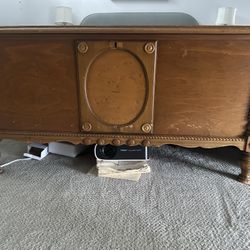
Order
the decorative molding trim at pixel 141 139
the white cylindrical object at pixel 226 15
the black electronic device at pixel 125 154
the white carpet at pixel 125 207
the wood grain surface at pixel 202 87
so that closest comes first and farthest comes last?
the white carpet at pixel 125 207
the wood grain surface at pixel 202 87
the decorative molding trim at pixel 141 139
the black electronic device at pixel 125 154
the white cylindrical object at pixel 226 15

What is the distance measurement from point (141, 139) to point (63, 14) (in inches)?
40.3

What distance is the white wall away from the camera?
1.54m

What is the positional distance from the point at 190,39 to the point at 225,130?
373 mm

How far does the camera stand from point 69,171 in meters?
1.14

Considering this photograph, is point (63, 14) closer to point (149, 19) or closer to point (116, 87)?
point (149, 19)

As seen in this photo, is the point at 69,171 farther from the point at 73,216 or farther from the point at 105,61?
the point at 105,61

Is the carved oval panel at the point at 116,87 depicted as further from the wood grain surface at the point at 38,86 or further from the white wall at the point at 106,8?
the white wall at the point at 106,8

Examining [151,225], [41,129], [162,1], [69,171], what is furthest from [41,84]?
[162,1]

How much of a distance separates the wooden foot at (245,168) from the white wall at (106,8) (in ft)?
3.09

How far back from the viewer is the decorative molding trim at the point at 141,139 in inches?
38.8

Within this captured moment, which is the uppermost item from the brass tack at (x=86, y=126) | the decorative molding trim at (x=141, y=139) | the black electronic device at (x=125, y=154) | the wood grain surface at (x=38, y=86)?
the wood grain surface at (x=38, y=86)

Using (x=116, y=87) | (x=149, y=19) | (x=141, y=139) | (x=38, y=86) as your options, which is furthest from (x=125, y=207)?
(x=149, y=19)

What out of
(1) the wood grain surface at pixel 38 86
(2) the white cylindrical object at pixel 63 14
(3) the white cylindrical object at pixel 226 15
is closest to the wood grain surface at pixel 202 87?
(1) the wood grain surface at pixel 38 86

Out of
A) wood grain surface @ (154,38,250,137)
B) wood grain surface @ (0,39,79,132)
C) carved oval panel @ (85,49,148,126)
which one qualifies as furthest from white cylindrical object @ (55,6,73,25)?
wood grain surface @ (154,38,250,137)
